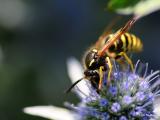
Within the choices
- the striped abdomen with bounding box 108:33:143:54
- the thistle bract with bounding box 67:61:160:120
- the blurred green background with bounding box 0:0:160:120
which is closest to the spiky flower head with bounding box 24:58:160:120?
the thistle bract with bounding box 67:61:160:120

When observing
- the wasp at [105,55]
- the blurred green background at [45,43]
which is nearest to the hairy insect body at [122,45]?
the wasp at [105,55]

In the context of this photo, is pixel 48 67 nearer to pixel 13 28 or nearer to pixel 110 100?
pixel 13 28

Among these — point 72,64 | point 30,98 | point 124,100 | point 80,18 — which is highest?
point 80,18

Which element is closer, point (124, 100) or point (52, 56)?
point (124, 100)

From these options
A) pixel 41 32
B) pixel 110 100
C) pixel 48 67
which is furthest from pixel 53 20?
pixel 110 100

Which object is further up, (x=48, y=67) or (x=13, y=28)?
(x=13, y=28)

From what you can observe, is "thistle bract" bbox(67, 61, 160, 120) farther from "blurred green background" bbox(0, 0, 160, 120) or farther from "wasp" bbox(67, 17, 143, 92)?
"blurred green background" bbox(0, 0, 160, 120)

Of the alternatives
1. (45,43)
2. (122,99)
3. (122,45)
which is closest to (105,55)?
(122,45)
